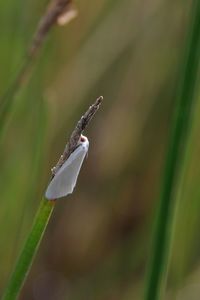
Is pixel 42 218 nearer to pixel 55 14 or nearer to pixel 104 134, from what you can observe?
pixel 55 14

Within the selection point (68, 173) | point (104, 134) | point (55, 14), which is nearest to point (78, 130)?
point (68, 173)

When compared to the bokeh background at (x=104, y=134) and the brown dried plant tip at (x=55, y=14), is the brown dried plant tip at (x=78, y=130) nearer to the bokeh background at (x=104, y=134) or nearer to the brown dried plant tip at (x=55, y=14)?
the brown dried plant tip at (x=55, y=14)

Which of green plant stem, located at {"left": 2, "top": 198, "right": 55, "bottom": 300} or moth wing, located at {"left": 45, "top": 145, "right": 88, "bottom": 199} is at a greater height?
moth wing, located at {"left": 45, "top": 145, "right": 88, "bottom": 199}

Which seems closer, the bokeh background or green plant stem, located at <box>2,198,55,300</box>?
green plant stem, located at <box>2,198,55,300</box>

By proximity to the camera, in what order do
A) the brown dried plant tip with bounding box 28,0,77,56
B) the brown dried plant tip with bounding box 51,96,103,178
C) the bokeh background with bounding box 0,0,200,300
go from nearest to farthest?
the brown dried plant tip with bounding box 51,96,103,178
the brown dried plant tip with bounding box 28,0,77,56
the bokeh background with bounding box 0,0,200,300

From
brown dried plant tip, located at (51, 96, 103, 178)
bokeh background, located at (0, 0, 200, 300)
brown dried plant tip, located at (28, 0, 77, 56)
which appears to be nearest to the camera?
brown dried plant tip, located at (51, 96, 103, 178)

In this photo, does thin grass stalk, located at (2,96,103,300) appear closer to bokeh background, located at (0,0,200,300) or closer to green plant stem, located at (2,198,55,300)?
green plant stem, located at (2,198,55,300)

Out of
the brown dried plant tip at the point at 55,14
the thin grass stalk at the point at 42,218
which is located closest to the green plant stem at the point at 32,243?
the thin grass stalk at the point at 42,218

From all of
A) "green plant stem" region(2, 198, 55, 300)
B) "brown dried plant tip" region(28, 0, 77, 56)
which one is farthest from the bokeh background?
"green plant stem" region(2, 198, 55, 300)

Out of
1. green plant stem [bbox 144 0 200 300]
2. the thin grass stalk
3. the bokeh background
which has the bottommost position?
the bokeh background
